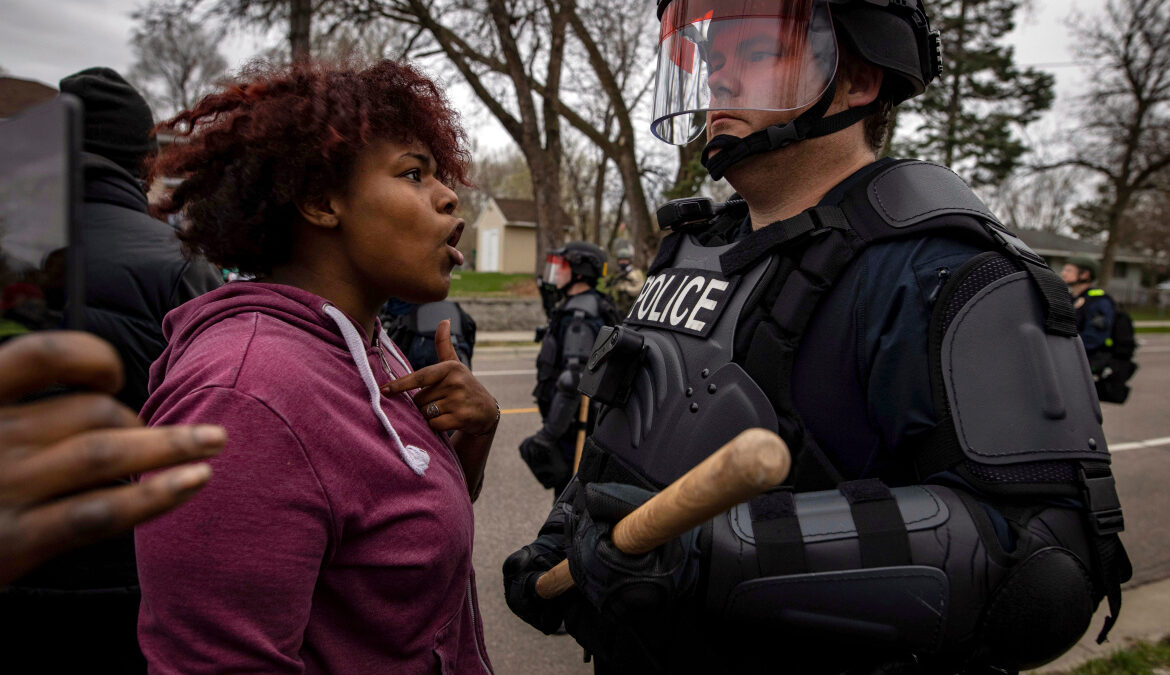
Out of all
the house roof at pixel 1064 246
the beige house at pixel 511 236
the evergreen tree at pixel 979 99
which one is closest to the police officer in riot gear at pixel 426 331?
the evergreen tree at pixel 979 99

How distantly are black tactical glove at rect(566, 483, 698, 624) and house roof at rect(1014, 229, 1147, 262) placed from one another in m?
49.4

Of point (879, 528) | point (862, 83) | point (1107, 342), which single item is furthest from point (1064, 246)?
point (879, 528)

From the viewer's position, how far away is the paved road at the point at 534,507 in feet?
10.5

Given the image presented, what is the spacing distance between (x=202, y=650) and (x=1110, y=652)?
372 cm

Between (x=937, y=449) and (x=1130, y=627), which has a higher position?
(x=937, y=449)

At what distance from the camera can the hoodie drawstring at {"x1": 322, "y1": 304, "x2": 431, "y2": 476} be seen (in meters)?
1.14

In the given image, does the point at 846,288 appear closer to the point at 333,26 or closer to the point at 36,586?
the point at 36,586

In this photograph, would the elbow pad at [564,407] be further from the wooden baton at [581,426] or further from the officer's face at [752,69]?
the officer's face at [752,69]

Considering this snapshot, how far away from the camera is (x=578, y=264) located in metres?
4.80

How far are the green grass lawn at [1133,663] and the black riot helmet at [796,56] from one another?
2.73 m

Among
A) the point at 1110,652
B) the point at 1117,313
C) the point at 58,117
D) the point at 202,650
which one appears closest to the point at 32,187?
the point at 58,117

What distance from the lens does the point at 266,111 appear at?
124 cm

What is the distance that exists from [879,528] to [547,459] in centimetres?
301

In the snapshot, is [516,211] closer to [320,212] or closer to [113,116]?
[113,116]
